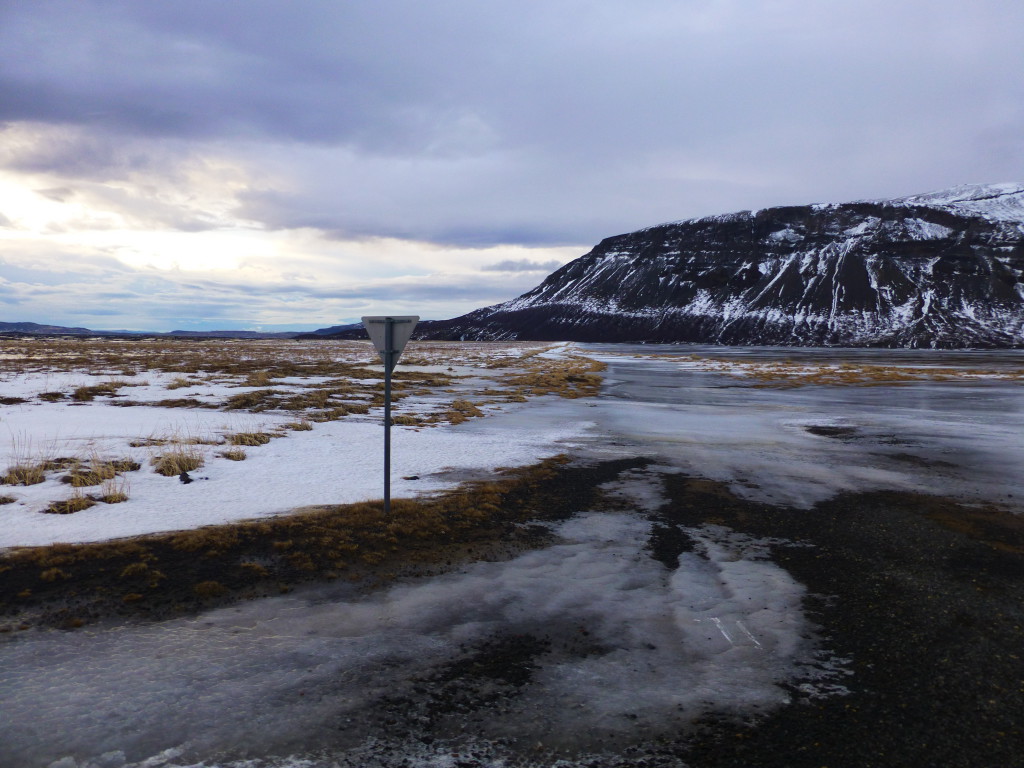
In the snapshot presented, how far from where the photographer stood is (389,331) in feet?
29.2

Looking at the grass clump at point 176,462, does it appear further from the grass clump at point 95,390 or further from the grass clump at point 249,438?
the grass clump at point 95,390

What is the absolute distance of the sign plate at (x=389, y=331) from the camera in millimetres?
8820

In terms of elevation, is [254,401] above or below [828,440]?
above

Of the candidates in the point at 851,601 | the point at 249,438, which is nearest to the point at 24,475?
the point at 249,438

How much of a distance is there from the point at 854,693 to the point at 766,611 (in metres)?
1.61

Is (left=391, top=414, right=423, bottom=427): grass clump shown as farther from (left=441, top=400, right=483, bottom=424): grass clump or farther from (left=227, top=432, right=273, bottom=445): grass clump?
(left=227, top=432, right=273, bottom=445): grass clump

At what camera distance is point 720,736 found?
4.31 m

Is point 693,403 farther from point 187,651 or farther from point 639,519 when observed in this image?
point 187,651

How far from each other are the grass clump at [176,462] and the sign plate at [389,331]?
5.94 metres

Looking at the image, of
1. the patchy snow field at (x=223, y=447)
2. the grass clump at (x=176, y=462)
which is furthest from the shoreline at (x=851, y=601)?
the grass clump at (x=176, y=462)

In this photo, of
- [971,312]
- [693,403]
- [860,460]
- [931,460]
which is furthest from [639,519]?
[971,312]

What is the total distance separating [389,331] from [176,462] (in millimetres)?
6395

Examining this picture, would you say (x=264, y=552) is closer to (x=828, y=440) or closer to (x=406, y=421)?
(x=406, y=421)

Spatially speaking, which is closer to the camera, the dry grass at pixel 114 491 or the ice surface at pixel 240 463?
the ice surface at pixel 240 463
